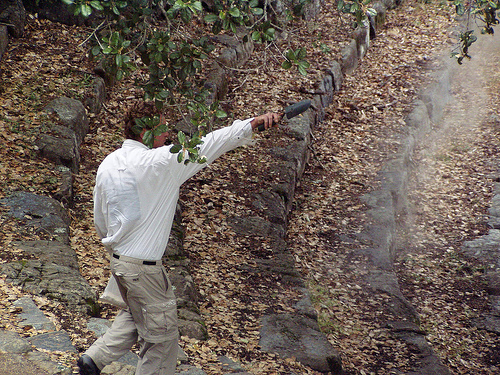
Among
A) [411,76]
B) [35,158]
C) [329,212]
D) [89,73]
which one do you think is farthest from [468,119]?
[35,158]

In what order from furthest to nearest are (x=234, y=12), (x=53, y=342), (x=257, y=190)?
1. (x=257, y=190)
2. (x=53, y=342)
3. (x=234, y=12)

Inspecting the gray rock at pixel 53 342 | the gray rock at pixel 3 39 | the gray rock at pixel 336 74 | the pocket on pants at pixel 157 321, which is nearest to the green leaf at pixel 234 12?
the pocket on pants at pixel 157 321

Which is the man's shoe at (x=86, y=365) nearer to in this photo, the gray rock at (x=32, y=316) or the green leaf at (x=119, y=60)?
the gray rock at (x=32, y=316)

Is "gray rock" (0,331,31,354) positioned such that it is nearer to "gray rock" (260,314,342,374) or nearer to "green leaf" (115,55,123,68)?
"green leaf" (115,55,123,68)

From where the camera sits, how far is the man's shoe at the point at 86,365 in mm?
3662

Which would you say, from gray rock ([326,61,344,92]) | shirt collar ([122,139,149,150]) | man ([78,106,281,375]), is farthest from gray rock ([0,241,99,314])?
gray rock ([326,61,344,92])

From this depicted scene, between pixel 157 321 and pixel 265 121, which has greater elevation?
pixel 265 121

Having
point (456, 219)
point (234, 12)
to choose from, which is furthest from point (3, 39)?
point (456, 219)

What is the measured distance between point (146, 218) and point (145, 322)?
0.70m

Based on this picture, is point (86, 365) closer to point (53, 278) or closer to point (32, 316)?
point (32, 316)

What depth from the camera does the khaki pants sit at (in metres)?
3.47

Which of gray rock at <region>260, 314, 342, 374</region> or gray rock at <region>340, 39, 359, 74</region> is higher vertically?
gray rock at <region>340, 39, 359, 74</region>

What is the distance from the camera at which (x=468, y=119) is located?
14.0m

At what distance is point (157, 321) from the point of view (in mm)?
3518
